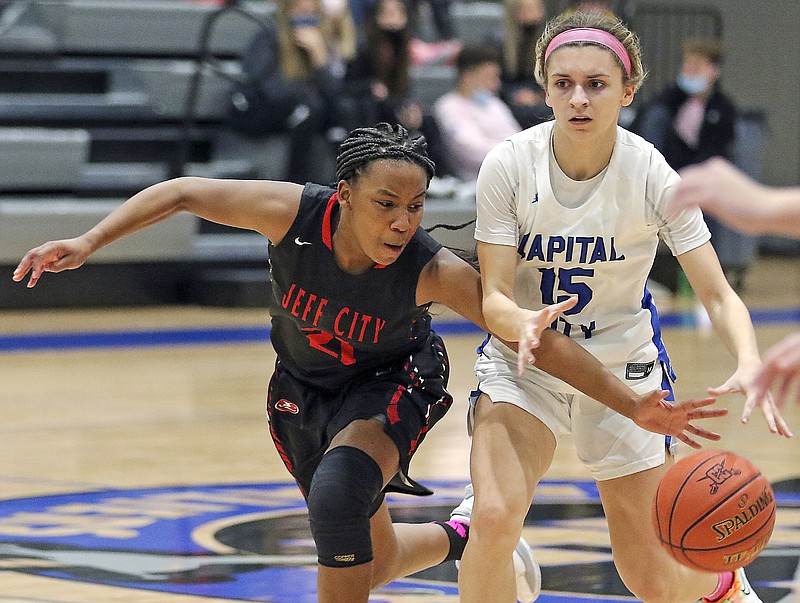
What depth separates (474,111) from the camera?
1220 centimetres

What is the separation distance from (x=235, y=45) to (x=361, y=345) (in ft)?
31.8

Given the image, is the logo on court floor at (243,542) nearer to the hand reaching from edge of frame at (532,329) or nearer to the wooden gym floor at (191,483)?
the wooden gym floor at (191,483)

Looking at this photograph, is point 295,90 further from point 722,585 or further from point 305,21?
point 722,585

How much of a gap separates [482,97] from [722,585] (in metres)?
8.72

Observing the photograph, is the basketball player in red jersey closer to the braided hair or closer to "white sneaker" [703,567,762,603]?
the braided hair

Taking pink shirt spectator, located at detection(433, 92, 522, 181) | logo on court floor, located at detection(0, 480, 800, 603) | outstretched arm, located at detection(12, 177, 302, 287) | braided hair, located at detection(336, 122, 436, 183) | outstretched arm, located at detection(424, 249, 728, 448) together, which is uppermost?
pink shirt spectator, located at detection(433, 92, 522, 181)

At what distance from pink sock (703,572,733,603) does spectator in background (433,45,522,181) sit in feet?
27.8

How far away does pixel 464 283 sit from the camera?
11.9ft

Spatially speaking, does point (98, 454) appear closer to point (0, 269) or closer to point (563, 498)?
point (563, 498)

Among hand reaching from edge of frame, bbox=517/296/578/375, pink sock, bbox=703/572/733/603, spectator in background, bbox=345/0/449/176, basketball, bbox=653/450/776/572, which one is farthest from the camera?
spectator in background, bbox=345/0/449/176

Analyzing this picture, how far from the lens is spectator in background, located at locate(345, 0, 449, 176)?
38.7ft

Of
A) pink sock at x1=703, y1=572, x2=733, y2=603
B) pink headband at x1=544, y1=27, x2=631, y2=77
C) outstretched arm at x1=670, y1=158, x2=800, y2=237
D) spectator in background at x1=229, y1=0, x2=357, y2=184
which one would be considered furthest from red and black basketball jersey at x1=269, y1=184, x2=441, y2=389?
spectator in background at x1=229, y1=0, x2=357, y2=184

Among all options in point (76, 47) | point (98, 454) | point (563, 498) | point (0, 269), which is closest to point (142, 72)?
point (76, 47)

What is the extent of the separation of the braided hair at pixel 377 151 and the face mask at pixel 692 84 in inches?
381
